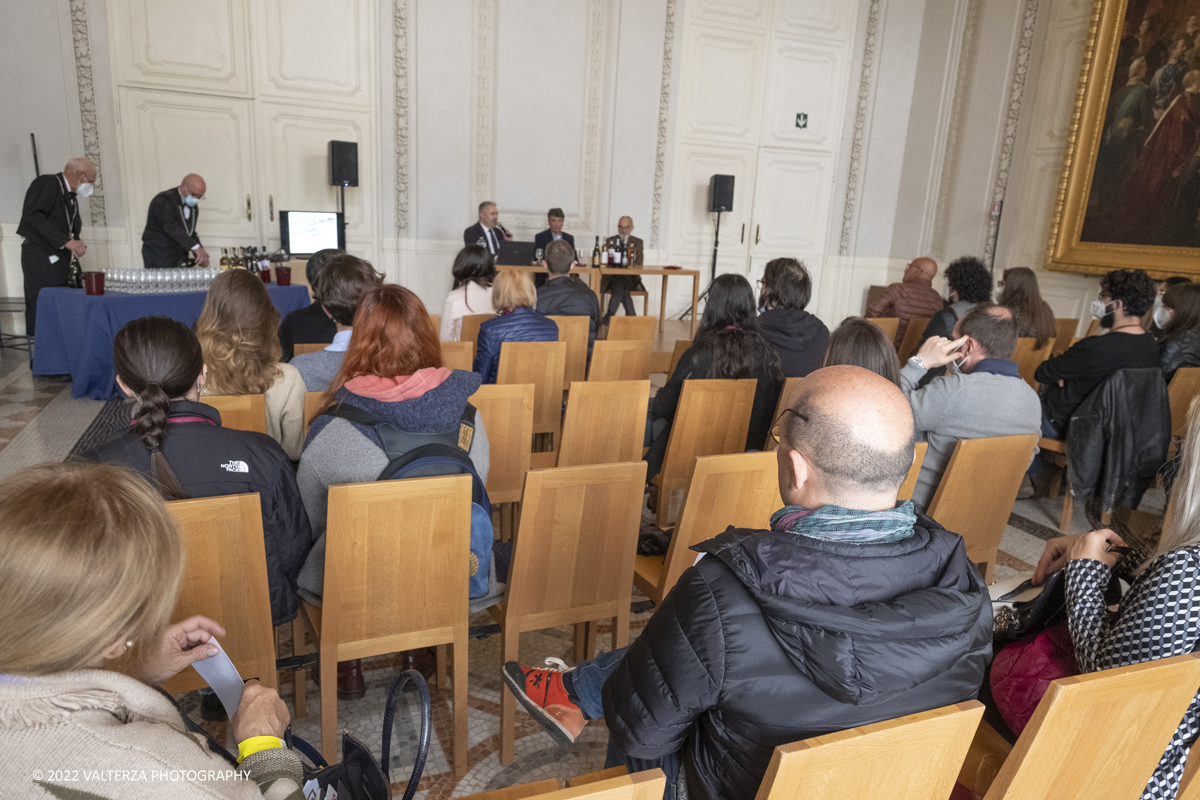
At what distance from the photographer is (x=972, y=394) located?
2844 millimetres

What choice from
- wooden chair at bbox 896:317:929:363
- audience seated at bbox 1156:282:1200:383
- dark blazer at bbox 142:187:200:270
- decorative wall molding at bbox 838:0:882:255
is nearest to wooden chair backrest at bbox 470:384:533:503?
audience seated at bbox 1156:282:1200:383

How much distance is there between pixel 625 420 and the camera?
111 inches

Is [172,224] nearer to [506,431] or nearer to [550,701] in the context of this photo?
[506,431]

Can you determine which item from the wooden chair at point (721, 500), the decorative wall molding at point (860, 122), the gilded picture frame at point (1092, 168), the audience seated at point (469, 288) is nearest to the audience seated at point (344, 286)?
the audience seated at point (469, 288)

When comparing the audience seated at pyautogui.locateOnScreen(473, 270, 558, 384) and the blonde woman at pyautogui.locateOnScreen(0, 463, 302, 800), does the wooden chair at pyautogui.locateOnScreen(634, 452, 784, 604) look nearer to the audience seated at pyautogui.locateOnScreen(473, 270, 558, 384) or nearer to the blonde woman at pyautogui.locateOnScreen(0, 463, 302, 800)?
the blonde woman at pyautogui.locateOnScreen(0, 463, 302, 800)

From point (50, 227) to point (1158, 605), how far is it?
22.7ft

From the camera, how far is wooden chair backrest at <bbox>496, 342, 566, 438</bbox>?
11.3 feet

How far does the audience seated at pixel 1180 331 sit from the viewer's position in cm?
388

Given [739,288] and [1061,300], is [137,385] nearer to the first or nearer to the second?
[739,288]

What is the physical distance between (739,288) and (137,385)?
7.28ft

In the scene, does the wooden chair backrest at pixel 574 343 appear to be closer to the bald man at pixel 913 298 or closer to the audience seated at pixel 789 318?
the audience seated at pixel 789 318

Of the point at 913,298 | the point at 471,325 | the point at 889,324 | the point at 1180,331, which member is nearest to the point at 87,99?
the point at 471,325

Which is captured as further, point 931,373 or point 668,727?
point 931,373

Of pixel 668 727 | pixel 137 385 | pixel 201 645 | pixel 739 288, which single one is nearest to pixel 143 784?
pixel 201 645
